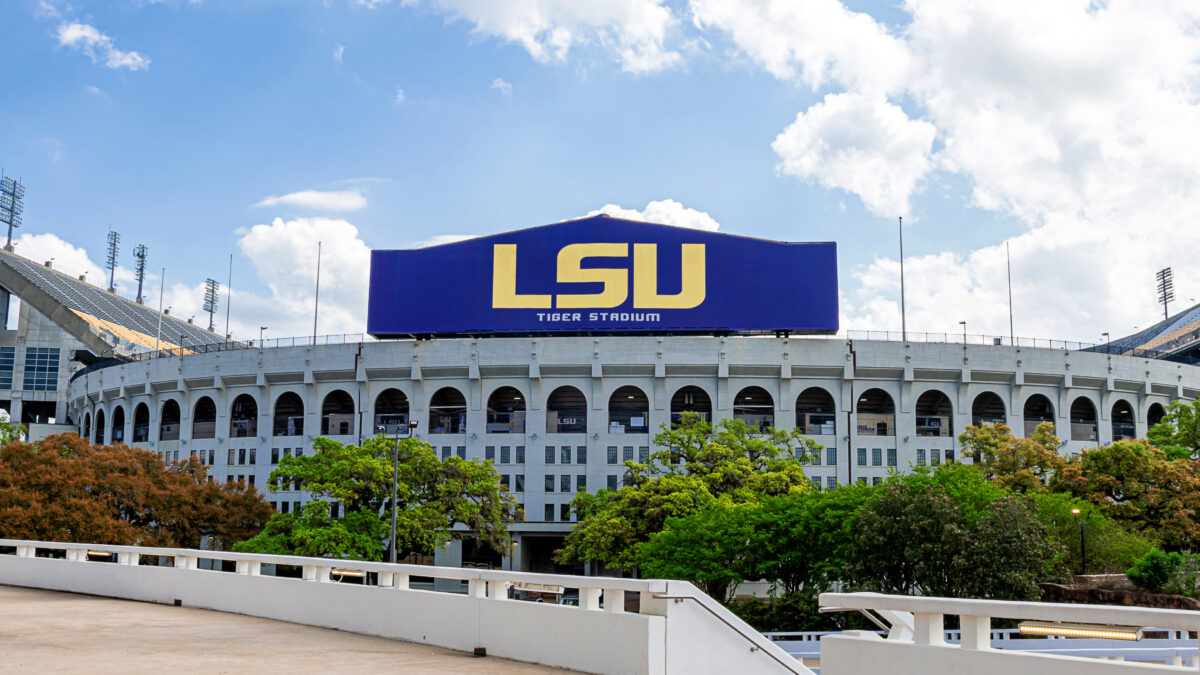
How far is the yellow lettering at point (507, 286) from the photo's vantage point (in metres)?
81.9

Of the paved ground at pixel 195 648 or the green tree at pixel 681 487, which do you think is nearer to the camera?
the paved ground at pixel 195 648

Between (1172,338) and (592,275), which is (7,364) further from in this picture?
(1172,338)

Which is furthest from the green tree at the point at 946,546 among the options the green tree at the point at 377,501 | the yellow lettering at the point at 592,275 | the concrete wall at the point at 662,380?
the yellow lettering at the point at 592,275

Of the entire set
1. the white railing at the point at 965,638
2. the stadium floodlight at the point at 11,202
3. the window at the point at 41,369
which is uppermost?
the stadium floodlight at the point at 11,202

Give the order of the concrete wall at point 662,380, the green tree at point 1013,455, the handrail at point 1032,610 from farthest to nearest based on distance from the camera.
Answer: the concrete wall at point 662,380 → the green tree at point 1013,455 → the handrail at point 1032,610

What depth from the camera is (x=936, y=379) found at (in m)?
80.4

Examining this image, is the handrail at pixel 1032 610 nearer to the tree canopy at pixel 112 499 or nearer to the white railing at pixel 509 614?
the white railing at pixel 509 614

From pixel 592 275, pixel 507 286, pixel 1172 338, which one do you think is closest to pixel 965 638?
pixel 592 275

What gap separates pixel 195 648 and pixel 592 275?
226ft

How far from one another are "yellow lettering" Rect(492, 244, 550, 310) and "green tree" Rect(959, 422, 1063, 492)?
33579 mm

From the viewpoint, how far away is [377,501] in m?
60.1

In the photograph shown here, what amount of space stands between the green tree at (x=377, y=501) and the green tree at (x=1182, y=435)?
44.3 m

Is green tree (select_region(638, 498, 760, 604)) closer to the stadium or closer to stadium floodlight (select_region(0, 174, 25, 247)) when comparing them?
the stadium

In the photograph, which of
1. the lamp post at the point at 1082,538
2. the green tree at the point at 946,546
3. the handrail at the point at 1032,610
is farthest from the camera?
the lamp post at the point at 1082,538
